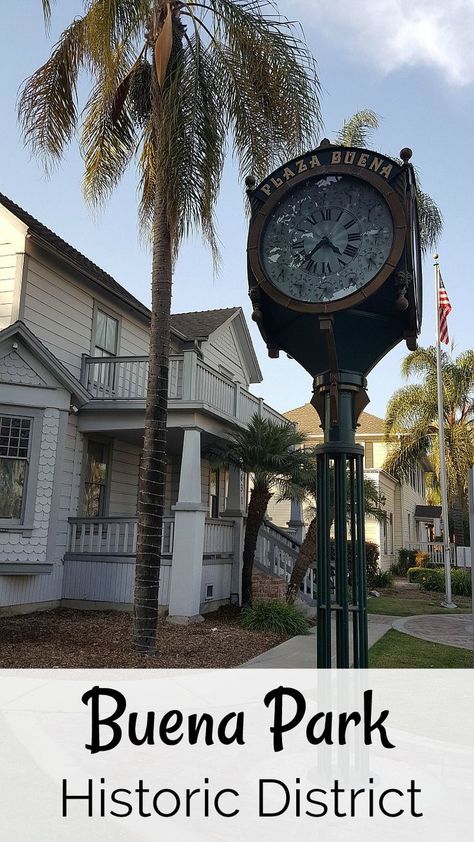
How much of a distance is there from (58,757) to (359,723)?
7.70 ft

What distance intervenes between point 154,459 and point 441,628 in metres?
7.19

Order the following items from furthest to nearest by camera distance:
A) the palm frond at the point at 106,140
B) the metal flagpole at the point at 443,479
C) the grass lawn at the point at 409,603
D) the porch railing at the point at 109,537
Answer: the metal flagpole at the point at 443,479, the grass lawn at the point at 409,603, the porch railing at the point at 109,537, the palm frond at the point at 106,140

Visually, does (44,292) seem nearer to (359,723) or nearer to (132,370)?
(132,370)

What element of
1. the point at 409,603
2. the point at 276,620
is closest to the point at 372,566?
the point at 409,603

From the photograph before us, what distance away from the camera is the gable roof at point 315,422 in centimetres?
3297

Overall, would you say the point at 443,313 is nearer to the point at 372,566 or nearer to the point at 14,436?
the point at 372,566

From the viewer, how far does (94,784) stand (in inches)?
164

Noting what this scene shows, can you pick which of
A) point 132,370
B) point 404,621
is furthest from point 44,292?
point 404,621

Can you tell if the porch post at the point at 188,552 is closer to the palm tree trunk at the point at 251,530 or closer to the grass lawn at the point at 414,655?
the palm tree trunk at the point at 251,530

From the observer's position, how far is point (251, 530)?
13320mm

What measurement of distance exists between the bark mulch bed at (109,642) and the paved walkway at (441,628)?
110 inches

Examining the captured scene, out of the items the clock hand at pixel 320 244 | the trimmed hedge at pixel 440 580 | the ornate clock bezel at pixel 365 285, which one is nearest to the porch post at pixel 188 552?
the ornate clock bezel at pixel 365 285

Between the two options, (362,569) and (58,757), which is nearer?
(362,569)

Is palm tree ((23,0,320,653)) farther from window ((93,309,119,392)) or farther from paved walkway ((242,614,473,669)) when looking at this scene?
window ((93,309,119,392))
